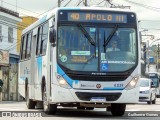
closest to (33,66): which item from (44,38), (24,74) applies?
(44,38)

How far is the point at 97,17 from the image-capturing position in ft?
56.6

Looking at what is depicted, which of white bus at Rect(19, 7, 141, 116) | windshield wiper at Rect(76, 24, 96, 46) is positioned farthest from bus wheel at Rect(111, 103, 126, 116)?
windshield wiper at Rect(76, 24, 96, 46)

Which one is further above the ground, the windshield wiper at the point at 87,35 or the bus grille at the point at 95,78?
the windshield wiper at the point at 87,35

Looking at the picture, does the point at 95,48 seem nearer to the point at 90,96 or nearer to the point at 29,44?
the point at 90,96

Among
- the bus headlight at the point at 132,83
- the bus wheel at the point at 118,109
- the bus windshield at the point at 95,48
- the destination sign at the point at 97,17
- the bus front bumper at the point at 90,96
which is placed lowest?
the bus wheel at the point at 118,109

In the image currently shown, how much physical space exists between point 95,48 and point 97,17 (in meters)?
1.06

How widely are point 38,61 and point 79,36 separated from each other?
10.8ft

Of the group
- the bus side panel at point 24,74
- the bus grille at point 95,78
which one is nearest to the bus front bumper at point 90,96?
the bus grille at point 95,78

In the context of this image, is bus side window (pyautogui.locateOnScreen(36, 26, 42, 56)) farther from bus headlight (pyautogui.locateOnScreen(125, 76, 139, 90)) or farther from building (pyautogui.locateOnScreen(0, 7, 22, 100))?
building (pyautogui.locateOnScreen(0, 7, 22, 100))

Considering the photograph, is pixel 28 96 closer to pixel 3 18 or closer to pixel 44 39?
pixel 44 39

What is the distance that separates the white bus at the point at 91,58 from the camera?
1659 centimetres

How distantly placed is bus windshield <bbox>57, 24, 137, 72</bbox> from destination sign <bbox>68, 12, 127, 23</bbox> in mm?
225

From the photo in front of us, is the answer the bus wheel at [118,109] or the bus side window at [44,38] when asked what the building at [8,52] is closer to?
the bus side window at [44,38]

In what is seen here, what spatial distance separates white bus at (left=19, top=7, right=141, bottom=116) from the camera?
1659cm
